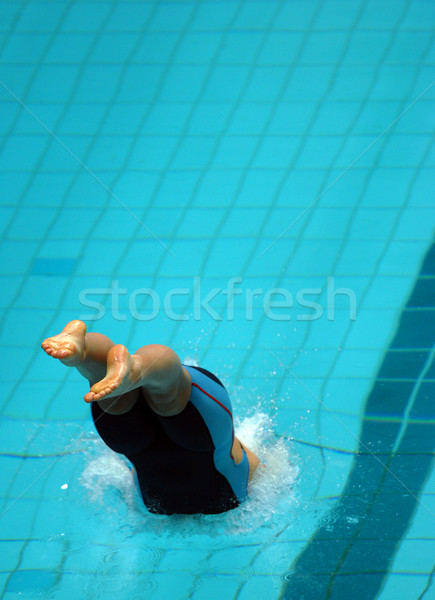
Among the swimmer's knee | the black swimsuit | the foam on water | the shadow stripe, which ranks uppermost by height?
the swimmer's knee

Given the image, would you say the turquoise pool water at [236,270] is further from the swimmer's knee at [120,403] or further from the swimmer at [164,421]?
the swimmer's knee at [120,403]

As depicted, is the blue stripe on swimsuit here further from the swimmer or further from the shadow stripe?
the shadow stripe

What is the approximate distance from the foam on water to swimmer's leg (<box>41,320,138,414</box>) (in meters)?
0.56

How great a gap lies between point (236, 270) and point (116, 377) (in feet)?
4.89

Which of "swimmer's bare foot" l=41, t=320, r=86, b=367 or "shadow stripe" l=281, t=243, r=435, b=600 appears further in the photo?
"shadow stripe" l=281, t=243, r=435, b=600

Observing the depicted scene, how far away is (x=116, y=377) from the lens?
1208mm

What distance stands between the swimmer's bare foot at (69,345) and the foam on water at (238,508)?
2.39 ft

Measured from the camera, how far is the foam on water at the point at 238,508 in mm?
1868

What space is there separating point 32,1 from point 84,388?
2.13 meters

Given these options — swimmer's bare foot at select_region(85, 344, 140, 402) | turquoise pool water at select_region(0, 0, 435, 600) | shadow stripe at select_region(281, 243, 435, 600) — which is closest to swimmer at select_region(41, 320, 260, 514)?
swimmer's bare foot at select_region(85, 344, 140, 402)

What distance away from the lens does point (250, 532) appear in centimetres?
190

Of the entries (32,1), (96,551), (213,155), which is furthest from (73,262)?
(32,1)

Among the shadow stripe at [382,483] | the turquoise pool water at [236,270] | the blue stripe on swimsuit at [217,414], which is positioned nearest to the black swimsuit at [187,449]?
the blue stripe on swimsuit at [217,414]

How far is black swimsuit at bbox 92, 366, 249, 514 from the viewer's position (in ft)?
4.87
